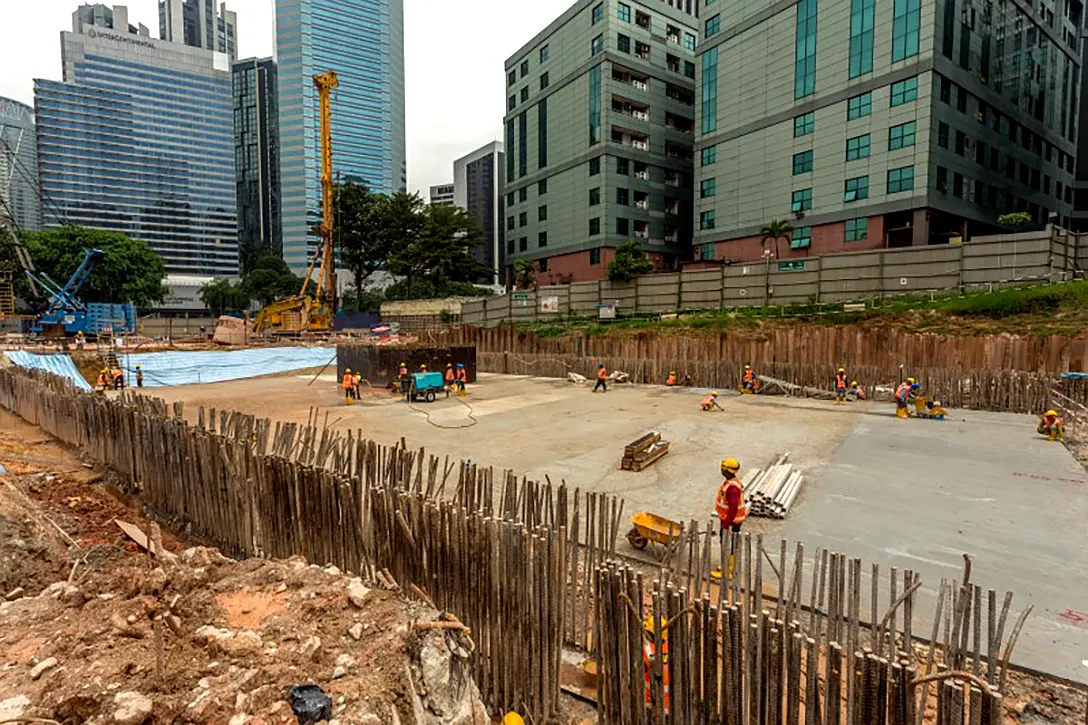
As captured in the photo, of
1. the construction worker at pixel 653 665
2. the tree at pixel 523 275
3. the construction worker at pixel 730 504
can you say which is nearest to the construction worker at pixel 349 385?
the construction worker at pixel 730 504

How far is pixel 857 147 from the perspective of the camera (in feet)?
111

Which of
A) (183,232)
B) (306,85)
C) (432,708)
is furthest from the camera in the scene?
(306,85)

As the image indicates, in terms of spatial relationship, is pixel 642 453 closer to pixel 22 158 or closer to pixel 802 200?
pixel 802 200

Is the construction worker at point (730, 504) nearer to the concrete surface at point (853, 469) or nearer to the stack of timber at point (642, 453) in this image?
the concrete surface at point (853, 469)

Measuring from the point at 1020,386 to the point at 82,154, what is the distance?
398 ft

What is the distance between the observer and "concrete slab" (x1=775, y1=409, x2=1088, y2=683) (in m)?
5.07

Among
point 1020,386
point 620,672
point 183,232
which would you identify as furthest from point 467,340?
point 183,232

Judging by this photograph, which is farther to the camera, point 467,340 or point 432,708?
point 467,340

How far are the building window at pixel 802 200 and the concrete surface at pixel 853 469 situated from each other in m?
23.1

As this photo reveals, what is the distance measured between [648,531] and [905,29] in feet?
126

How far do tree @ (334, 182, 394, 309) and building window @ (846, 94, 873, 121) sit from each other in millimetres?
40770

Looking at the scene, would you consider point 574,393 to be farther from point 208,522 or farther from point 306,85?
point 306,85

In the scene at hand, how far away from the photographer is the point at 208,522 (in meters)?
6.52

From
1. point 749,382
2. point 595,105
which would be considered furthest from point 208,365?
point 595,105
